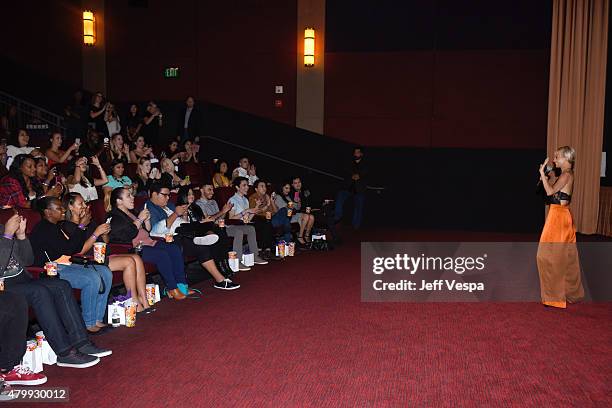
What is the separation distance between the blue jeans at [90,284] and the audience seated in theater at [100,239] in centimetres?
23

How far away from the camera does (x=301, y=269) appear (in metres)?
7.41

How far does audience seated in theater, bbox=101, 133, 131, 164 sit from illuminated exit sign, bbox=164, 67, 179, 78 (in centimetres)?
431

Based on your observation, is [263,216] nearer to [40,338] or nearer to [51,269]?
[51,269]

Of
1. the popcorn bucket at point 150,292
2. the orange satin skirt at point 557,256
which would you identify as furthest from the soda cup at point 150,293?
the orange satin skirt at point 557,256

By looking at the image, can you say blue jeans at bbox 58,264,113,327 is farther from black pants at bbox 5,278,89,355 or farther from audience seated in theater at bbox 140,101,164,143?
audience seated in theater at bbox 140,101,164,143

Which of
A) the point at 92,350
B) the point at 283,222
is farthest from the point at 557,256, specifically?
the point at 92,350

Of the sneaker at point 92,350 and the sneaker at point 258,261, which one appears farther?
the sneaker at point 258,261

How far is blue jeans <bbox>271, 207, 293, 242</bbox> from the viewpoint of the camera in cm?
841

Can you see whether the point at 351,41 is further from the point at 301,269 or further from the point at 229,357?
the point at 229,357

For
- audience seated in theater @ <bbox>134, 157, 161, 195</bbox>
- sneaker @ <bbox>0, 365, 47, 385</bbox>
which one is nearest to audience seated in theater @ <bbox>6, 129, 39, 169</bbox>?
audience seated in theater @ <bbox>134, 157, 161, 195</bbox>

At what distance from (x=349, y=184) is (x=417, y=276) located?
13.4 ft

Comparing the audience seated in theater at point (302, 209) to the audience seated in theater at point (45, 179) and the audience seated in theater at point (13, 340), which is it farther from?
the audience seated in theater at point (13, 340)

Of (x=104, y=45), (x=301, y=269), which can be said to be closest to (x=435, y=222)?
(x=301, y=269)

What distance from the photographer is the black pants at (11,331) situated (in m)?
3.68
